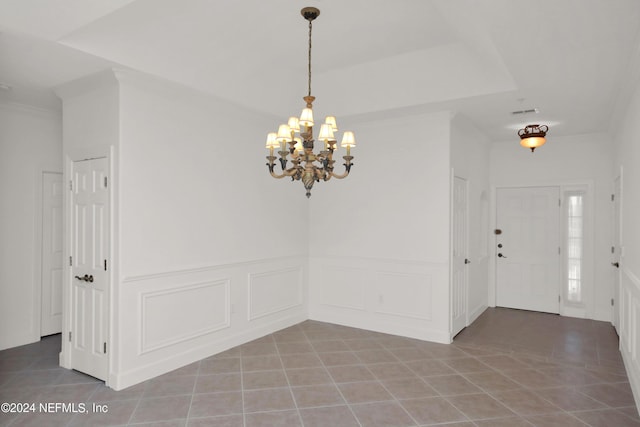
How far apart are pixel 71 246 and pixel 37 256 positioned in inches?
51.7

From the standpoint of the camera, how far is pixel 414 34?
3934 mm

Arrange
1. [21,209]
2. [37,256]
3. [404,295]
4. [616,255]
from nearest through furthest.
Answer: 1. [21,209]
2. [37,256]
3. [404,295]
4. [616,255]

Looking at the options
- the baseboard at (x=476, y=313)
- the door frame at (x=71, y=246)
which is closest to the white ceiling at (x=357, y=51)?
the door frame at (x=71, y=246)

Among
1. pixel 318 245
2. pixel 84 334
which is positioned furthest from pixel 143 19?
pixel 318 245

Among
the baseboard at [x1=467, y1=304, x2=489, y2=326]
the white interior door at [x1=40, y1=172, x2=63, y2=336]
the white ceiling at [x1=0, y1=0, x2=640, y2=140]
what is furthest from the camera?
the baseboard at [x1=467, y1=304, x2=489, y2=326]

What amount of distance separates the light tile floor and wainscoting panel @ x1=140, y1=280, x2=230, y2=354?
0.34m

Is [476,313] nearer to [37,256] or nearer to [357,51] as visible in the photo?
[357,51]

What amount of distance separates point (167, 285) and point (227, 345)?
3.70ft

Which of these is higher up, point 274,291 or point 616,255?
point 616,255

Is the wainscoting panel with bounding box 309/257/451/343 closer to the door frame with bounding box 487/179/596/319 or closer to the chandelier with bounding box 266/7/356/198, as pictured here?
the chandelier with bounding box 266/7/356/198

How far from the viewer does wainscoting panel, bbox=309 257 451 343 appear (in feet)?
16.3

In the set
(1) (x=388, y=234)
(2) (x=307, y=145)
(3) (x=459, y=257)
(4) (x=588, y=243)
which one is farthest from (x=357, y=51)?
(4) (x=588, y=243)

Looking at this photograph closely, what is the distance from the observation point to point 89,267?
12.5ft

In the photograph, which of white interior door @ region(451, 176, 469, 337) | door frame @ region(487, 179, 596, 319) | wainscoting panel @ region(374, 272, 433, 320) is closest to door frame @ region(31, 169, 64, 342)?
wainscoting panel @ region(374, 272, 433, 320)
